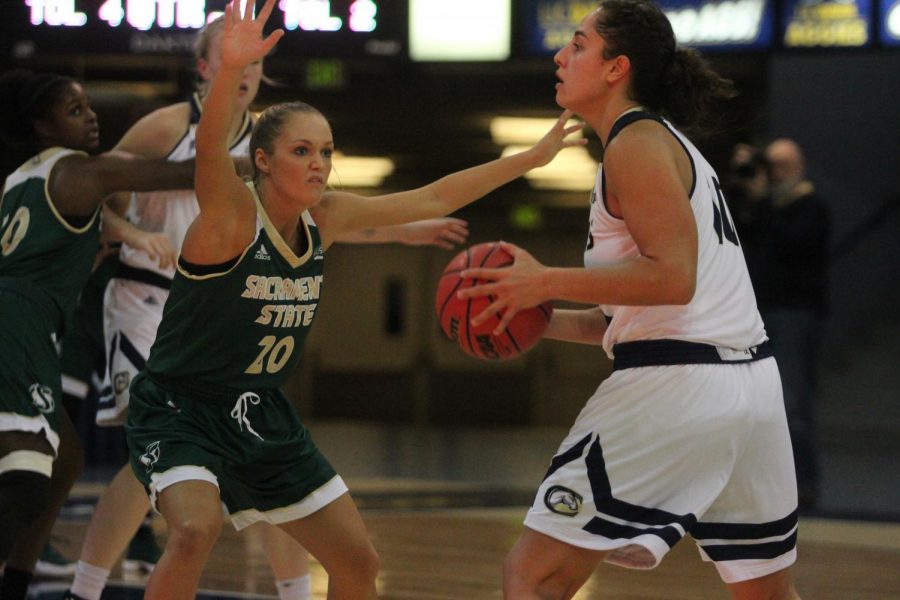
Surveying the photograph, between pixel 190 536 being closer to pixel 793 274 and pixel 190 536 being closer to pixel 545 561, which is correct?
pixel 545 561

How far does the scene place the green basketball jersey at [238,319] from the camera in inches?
121

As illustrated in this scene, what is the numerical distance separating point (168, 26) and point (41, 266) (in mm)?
2856

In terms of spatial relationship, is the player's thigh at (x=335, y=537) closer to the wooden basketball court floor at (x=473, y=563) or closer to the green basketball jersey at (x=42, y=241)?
the green basketball jersey at (x=42, y=241)

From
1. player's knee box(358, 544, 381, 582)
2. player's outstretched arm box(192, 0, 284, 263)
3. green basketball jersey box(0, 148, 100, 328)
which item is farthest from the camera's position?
green basketball jersey box(0, 148, 100, 328)

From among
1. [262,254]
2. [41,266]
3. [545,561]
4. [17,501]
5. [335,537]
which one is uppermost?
[262,254]

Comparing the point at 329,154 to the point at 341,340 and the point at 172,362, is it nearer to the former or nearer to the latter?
the point at 172,362

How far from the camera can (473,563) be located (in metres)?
5.28

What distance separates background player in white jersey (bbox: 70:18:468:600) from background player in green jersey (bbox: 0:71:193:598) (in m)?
0.17

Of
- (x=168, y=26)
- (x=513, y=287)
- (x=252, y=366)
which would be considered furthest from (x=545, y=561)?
(x=168, y=26)

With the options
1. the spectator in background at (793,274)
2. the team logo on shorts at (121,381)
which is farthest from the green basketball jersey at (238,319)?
the spectator in background at (793,274)

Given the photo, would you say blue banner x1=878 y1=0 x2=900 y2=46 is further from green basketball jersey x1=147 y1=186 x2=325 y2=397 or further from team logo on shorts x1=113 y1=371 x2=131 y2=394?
green basketball jersey x1=147 y1=186 x2=325 y2=397

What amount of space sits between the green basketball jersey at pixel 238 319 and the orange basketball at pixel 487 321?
1.41 ft

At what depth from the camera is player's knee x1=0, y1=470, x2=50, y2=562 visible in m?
3.53

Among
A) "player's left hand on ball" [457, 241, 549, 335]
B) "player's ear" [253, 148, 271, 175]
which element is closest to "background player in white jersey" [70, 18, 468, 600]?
"player's ear" [253, 148, 271, 175]
